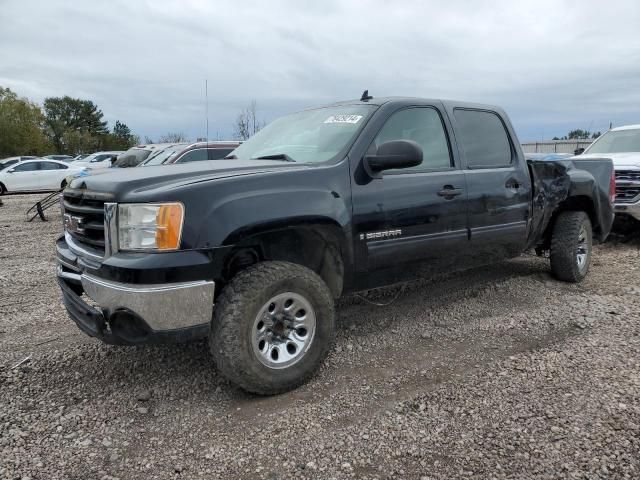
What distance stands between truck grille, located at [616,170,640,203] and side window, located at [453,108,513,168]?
12.6 feet

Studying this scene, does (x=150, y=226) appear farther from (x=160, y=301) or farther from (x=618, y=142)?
(x=618, y=142)

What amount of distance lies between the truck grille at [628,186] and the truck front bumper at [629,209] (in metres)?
0.08

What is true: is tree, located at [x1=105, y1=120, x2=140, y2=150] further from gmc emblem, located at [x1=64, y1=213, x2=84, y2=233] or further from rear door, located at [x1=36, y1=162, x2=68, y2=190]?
gmc emblem, located at [x1=64, y1=213, x2=84, y2=233]

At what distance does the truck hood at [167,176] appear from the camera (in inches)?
111

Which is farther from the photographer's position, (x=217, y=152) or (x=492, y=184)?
(x=217, y=152)

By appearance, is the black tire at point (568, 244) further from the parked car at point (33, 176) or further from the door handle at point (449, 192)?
the parked car at point (33, 176)

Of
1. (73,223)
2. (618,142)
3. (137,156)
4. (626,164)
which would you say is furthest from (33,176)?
(626,164)

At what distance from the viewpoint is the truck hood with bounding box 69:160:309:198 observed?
2.83m

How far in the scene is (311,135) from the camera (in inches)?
153

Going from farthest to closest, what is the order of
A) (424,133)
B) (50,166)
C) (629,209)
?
(50,166) < (629,209) < (424,133)

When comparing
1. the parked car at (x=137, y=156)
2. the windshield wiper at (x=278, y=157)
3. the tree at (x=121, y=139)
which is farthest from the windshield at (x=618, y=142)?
the tree at (x=121, y=139)

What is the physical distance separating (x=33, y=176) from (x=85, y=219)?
20427 millimetres

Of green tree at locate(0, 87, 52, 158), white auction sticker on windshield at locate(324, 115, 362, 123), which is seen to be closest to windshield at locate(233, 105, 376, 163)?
white auction sticker on windshield at locate(324, 115, 362, 123)

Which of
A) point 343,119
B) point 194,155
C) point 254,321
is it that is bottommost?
point 254,321
